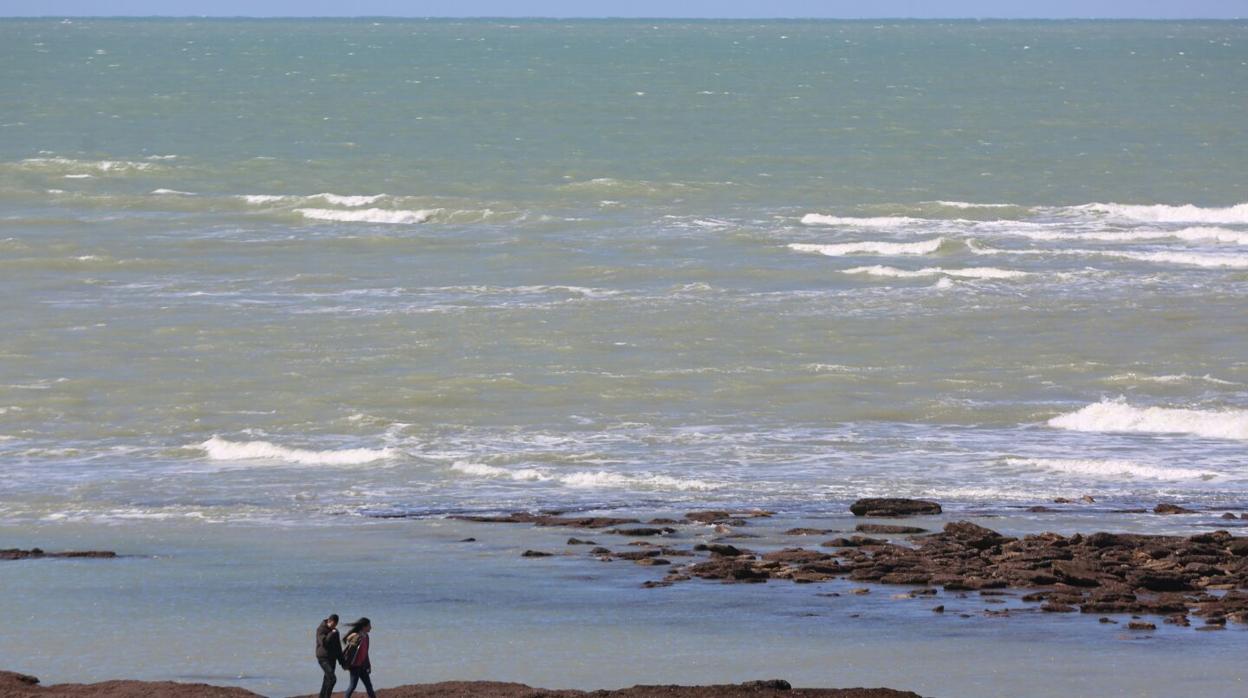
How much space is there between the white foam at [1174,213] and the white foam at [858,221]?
6.05 m

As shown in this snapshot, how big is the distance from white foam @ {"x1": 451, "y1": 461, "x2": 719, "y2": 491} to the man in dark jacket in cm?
1039

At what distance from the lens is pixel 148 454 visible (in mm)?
28938

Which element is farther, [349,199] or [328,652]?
[349,199]

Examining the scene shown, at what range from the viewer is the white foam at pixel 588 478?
26438 mm

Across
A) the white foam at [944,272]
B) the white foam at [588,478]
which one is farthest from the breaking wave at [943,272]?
the white foam at [588,478]

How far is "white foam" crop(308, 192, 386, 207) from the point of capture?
196 feet

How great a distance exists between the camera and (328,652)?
1625cm

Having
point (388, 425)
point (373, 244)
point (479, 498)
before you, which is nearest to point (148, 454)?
point (388, 425)

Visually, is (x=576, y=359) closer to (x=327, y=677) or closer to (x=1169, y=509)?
(x=1169, y=509)

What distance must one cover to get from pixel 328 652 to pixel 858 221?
A: 41042 millimetres

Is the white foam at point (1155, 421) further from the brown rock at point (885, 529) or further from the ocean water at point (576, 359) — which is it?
the brown rock at point (885, 529)

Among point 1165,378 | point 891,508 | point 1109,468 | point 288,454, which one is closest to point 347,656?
point 891,508

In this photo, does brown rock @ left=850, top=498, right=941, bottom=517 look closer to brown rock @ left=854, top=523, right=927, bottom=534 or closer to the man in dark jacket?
brown rock @ left=854, top=523, right=927, bottom=534

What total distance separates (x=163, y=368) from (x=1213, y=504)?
66.6 feet
